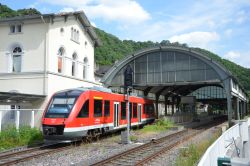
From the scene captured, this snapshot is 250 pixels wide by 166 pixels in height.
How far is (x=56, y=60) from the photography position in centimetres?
2269

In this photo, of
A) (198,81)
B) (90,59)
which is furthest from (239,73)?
(90,59)

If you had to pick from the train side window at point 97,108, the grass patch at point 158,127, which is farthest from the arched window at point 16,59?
the grass patch at point 158,127

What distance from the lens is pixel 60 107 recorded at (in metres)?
15.0

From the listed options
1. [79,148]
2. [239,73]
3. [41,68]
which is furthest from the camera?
[239,73]

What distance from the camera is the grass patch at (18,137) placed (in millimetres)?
14788

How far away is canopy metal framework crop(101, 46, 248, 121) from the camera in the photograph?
96.3 feet

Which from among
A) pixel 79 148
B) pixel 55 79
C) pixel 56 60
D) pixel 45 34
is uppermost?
pixel 45 34

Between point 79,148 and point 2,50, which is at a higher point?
point 2,50

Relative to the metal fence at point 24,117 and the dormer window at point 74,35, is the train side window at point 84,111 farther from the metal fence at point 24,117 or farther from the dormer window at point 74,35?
the dormer window at point 74,35

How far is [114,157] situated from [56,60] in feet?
41.9

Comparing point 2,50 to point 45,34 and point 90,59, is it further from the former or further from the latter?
point 90,59

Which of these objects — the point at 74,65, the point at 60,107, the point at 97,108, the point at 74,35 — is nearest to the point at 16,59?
the point at 74,65

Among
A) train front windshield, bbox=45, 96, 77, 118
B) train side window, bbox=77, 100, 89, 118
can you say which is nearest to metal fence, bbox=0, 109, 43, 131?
train front windshield, bbox=45, 96, 77, 118

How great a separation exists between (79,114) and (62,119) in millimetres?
885
